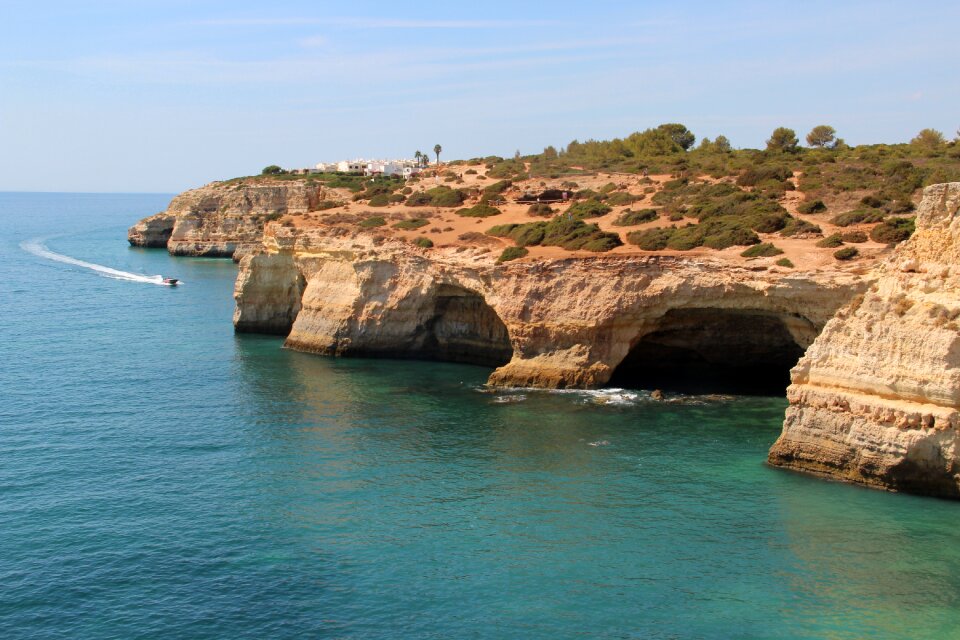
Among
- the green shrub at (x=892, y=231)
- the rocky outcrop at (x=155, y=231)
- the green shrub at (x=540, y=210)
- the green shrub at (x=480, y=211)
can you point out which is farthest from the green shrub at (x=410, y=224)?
the rocky outcrop at (x=155, y=231)

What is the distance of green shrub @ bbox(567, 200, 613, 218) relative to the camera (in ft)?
158

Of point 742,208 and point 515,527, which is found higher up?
point 742,208

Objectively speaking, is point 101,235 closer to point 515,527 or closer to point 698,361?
point 698,361

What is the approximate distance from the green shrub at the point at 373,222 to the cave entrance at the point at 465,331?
770 centimetres

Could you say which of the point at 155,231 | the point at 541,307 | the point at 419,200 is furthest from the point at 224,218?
the point at 541,307

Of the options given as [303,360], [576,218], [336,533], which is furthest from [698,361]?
[336,533]

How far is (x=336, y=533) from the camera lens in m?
22.8

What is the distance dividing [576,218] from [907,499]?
26320mm

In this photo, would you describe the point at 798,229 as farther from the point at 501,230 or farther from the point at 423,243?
the point at 423,243

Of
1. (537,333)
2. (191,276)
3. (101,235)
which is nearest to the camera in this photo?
(537,333)

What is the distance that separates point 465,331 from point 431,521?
22.4 m

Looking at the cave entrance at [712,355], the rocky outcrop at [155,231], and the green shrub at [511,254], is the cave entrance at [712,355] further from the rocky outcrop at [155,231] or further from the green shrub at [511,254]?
the rocky outcrop at [155,231]

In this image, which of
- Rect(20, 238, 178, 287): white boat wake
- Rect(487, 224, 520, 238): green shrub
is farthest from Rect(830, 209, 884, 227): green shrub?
Rect(20, 238, 178, 287): white boat wake

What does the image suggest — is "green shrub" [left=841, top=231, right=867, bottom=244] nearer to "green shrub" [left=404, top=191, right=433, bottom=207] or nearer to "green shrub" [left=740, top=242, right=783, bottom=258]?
"green shrub" [left=740, top=242, right=783, bottom=258]
